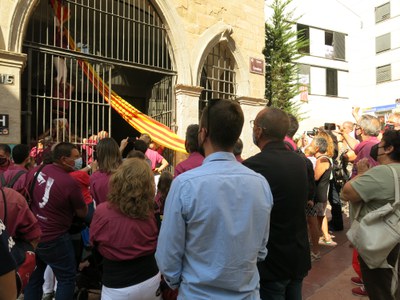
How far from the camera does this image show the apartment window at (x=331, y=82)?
2644cm

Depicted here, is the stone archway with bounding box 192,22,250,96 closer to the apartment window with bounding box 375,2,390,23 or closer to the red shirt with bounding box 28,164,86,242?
the red shirt with bounding box 28,164,86,242

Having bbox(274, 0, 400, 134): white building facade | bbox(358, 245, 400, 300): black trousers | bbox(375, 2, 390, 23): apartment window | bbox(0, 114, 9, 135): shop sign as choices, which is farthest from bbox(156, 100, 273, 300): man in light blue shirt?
bbox(375, 2, 390, 23): apartment window

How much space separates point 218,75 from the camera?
34.0ft

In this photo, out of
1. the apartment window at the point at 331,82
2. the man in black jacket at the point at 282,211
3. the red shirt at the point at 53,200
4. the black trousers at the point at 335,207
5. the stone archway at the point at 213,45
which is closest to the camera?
the man in black jacket at the point at 282,211

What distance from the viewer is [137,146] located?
539 cm

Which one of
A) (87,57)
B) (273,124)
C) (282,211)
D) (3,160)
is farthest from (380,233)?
(87,57)

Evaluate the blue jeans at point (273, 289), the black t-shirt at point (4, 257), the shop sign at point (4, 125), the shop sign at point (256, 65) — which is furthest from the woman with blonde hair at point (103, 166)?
the shop sign at point (256, 65)

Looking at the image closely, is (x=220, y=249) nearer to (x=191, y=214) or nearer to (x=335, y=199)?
(x=191, y=214)

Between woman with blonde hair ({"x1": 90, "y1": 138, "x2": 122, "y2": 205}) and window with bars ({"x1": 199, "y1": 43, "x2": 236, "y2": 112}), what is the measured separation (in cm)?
608

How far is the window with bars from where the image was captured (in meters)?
10.1

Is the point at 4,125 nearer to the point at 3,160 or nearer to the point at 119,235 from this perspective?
the point at 3,160

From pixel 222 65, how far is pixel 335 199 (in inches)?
198

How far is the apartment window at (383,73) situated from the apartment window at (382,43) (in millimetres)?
1387

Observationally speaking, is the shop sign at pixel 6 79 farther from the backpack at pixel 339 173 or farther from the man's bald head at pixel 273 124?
the backpack at pixel 339 173
